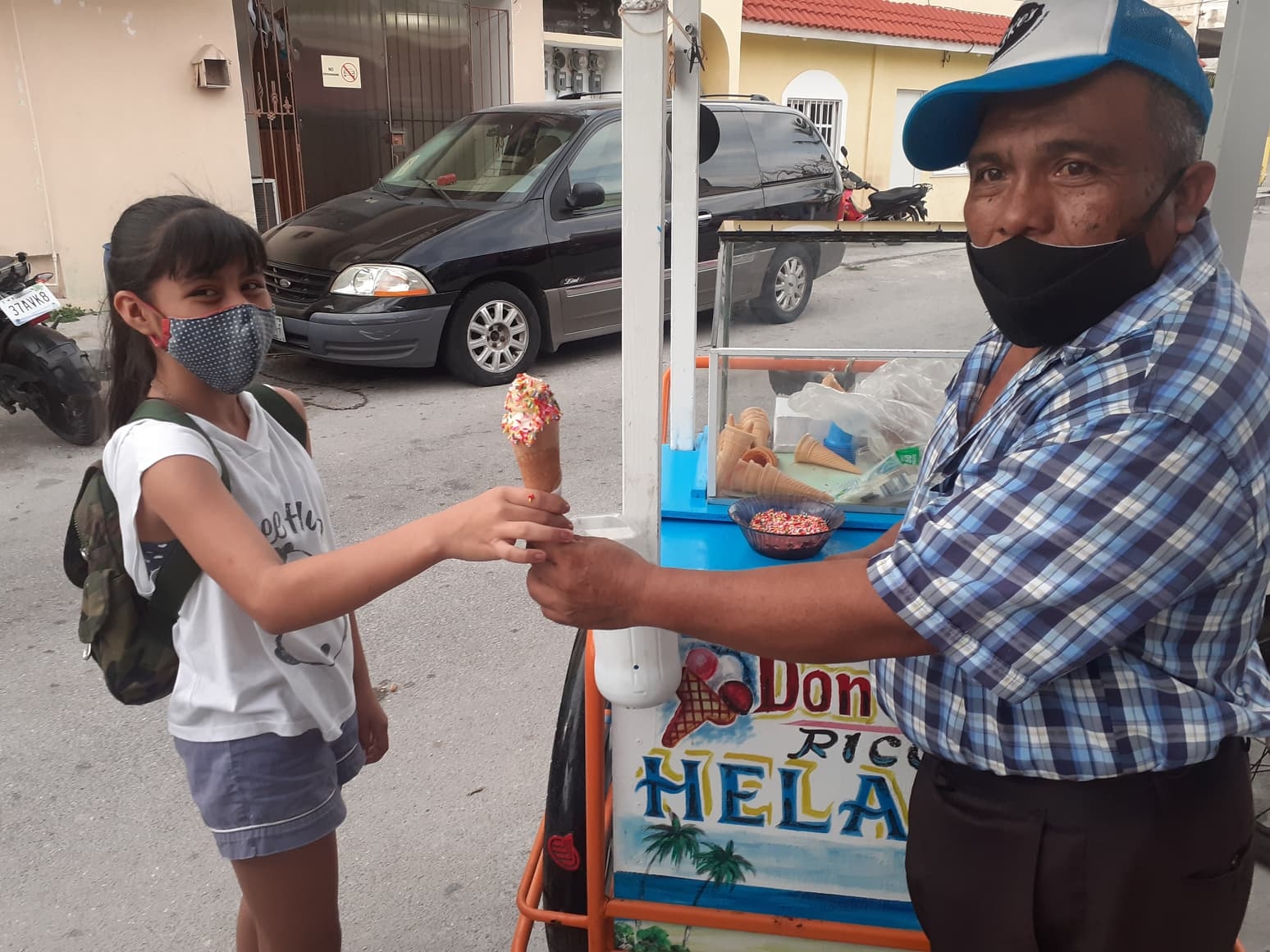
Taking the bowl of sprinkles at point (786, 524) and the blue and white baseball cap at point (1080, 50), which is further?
the bowl of sprinkles at point (786, 524)

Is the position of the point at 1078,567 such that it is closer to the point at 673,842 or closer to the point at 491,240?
the point at 673,842

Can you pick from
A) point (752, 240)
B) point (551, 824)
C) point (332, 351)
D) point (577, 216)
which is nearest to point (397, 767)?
point (551, 824)

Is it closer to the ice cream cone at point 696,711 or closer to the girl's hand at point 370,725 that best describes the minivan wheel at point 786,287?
the ice cream cone at point 696,711

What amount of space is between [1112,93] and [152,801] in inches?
119

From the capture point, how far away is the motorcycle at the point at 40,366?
5.75 meters

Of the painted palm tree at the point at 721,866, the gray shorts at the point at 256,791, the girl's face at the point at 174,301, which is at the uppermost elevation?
the girl's face at the point at 174,301

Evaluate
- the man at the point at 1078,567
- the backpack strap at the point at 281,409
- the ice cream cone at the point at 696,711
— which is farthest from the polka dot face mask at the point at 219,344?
the ice cream cone at the point at 696,711

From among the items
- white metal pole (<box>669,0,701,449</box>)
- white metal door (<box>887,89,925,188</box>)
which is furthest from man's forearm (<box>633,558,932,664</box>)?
white metal door (<box>887,89,925,188</box>)

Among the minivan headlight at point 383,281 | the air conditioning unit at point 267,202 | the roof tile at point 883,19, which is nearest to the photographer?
the minivan headlight at point 383,281

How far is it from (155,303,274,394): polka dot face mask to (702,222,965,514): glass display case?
1.09 meters

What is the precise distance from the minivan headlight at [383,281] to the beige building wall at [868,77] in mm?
9516

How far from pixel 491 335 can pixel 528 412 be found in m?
5.99

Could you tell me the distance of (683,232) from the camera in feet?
8.79

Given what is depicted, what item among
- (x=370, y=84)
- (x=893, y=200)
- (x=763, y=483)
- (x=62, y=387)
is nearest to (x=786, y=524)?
(x=763, y=483)
